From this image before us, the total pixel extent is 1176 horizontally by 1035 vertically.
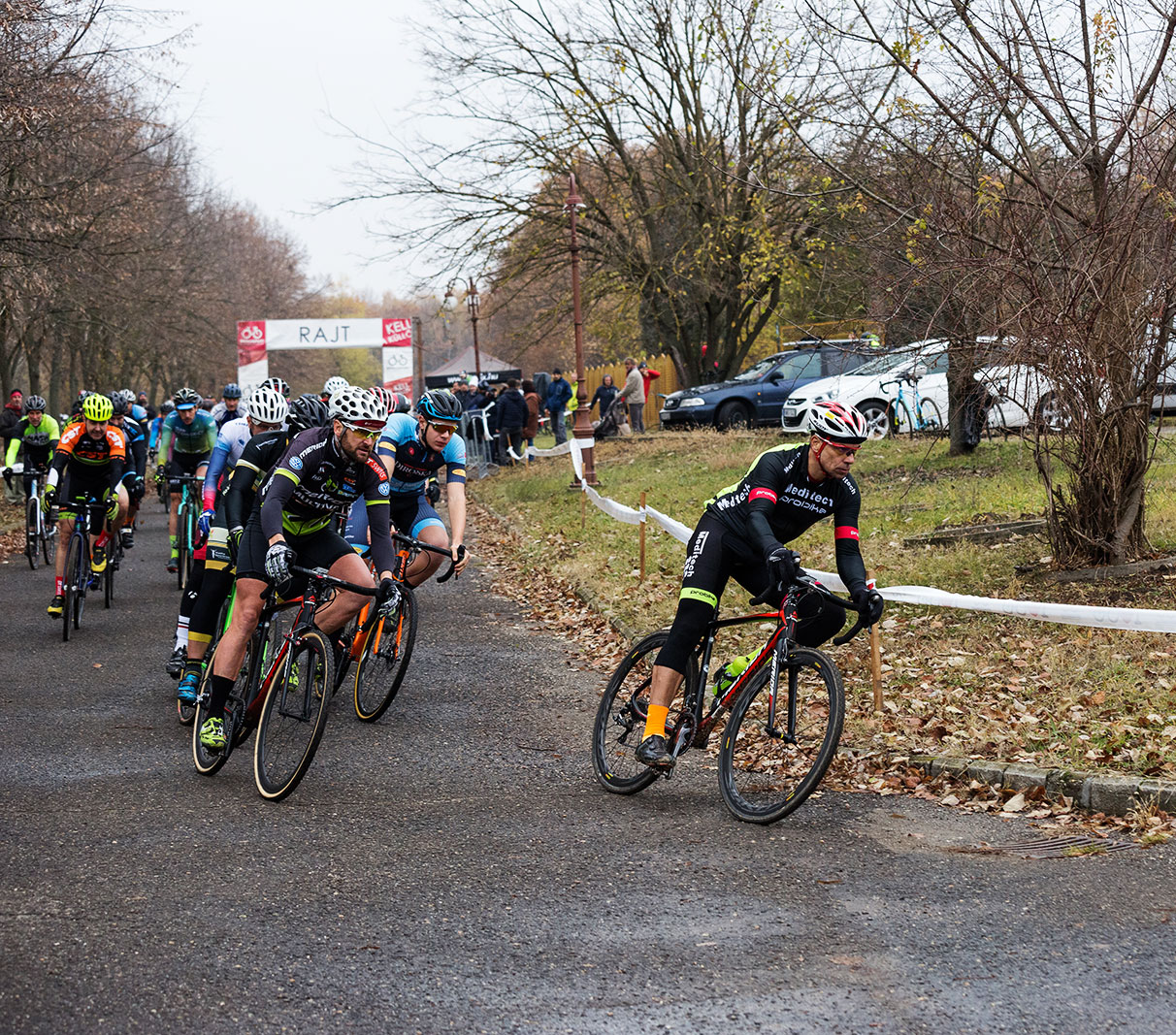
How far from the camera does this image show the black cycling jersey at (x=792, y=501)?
625 centimetres

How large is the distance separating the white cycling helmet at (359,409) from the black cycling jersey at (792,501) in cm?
166

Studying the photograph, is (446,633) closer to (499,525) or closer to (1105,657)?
(1105,657)

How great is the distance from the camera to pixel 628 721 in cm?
668

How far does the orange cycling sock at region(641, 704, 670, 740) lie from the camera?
6383 mm

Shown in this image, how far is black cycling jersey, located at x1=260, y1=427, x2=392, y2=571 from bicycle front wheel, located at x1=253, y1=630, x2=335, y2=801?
1.96ft

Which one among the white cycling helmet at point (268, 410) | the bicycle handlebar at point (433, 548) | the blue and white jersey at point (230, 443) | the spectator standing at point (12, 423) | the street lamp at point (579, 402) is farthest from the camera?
the spectator standing at point (12, 423)

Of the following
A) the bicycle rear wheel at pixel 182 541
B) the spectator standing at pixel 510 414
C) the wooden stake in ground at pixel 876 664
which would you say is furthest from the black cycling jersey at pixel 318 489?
the spectator standing at pixel 510 414

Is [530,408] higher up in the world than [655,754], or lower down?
higher up

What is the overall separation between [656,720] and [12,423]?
19.0m

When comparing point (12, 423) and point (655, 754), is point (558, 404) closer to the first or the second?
point (12, 423)

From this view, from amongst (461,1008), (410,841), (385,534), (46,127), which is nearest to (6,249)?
(46,127)

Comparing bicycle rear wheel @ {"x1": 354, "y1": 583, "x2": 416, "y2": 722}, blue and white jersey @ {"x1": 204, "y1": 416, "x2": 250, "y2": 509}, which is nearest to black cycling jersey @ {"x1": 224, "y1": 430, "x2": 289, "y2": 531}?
bicycle rear wheel @ {"x1": 354, "y1": 583, "x2": 416, "y2": 722}

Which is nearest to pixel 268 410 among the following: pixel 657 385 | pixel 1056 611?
pixel 1056 611

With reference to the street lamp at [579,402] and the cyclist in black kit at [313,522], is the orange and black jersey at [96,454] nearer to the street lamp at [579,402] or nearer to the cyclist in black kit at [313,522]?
the cyclist in black kit at [313,522]
